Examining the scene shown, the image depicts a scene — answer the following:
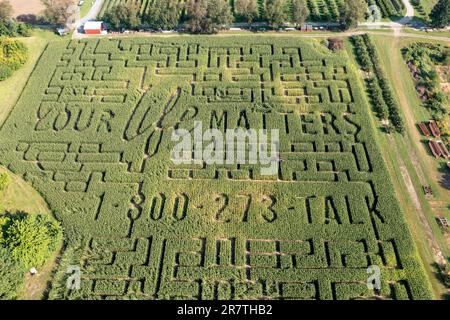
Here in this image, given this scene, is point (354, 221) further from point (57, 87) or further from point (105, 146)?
point (57, 87)

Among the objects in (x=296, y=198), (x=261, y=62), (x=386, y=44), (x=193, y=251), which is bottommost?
(x=193, y=251)

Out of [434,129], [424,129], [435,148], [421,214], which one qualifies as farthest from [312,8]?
[421,214]

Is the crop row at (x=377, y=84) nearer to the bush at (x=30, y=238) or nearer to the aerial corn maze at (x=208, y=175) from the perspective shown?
the aerial corn maze at (x=208, y=175)

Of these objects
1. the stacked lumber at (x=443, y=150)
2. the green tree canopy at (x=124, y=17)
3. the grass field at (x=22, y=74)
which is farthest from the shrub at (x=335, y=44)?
the grass field at (x=22, y=74)
